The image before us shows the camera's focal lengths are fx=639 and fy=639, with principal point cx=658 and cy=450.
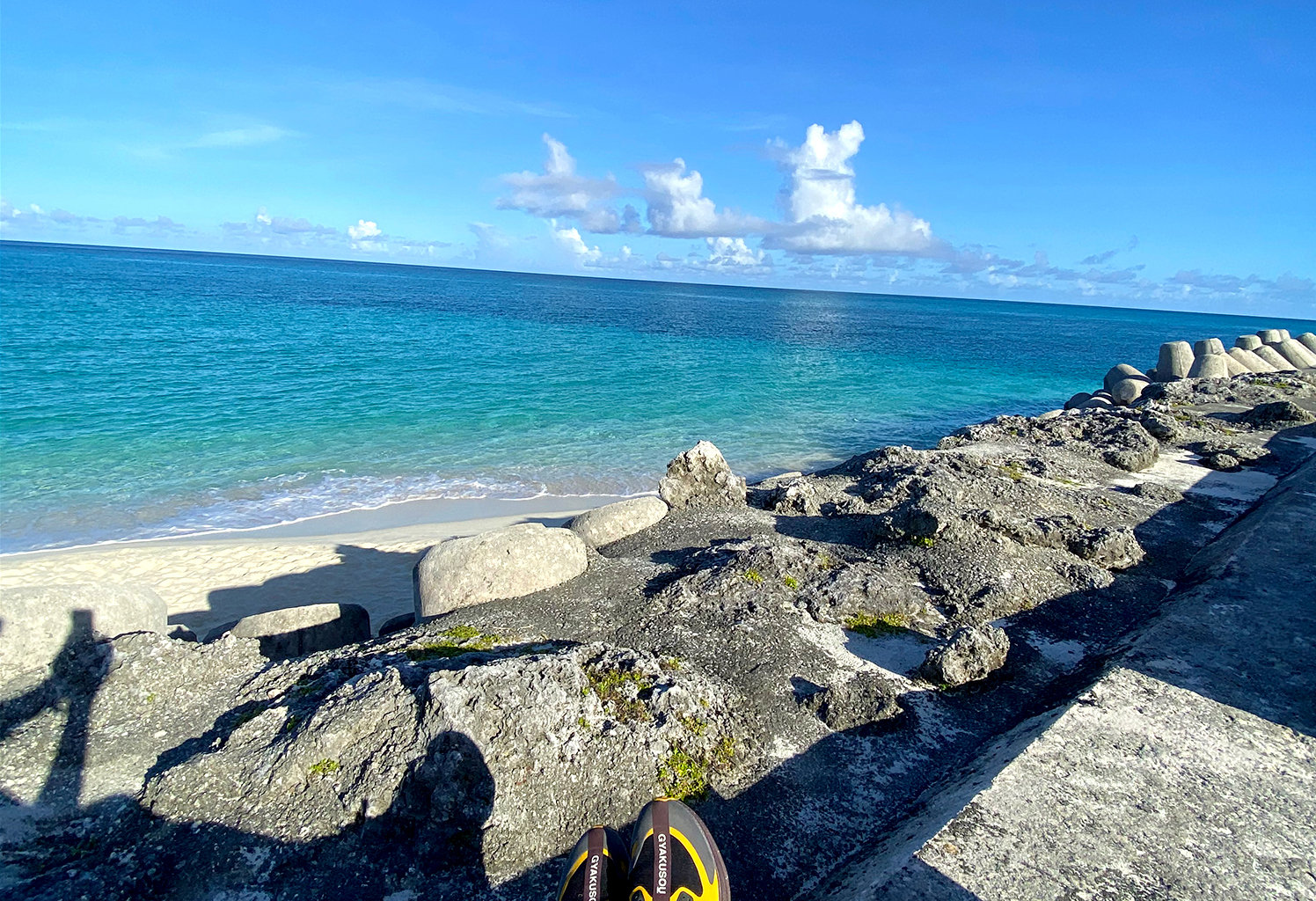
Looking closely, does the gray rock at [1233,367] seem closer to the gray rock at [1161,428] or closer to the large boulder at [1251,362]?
the large boulder at [1251,362]

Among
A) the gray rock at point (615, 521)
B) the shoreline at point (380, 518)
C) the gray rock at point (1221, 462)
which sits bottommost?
the shoreline at point (380, 518)

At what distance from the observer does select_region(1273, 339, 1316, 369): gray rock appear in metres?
33.5

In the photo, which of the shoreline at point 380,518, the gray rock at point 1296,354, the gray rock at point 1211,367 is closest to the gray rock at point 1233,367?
the gray rock at point 1211,367

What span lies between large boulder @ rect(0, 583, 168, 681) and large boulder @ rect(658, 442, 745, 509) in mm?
7941

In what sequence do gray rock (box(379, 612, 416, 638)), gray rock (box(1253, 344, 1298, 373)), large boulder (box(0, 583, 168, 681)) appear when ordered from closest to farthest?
large boulder (box(0, 583, 168, 681))
gray rock (box(379, 612, 416, 638))
gray rock (box(1253, 344, 1298, 373))

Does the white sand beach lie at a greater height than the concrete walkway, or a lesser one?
lesser

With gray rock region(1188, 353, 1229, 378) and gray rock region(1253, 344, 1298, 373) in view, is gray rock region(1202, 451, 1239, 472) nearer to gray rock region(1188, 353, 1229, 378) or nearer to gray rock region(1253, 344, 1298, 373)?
gray rock region(1188, 353, 1229, 378)

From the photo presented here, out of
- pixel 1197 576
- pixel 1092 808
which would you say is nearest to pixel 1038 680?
pixel 1092 808

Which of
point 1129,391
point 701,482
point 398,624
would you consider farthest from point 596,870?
point 1129,391

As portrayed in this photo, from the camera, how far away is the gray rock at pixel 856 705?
6.26 m

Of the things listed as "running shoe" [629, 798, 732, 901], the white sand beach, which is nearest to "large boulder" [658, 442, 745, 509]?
the white sand beach

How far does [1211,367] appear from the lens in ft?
92.8

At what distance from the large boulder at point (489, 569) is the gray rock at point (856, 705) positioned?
4.05m

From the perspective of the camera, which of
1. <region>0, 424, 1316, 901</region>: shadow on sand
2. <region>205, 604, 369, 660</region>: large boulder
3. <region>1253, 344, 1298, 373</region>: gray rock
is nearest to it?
<region>0, 424, 1316, 901</region>: shadow on sand
